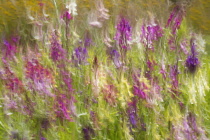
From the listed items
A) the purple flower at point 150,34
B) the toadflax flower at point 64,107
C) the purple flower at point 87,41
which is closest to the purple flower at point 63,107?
Result: the toadflax flower at point 64,107

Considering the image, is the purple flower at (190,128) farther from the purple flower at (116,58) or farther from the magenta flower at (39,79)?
the magenta flower at (39,79)

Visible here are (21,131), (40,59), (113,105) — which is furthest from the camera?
(40,59)

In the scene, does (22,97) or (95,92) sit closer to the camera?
(95,92)

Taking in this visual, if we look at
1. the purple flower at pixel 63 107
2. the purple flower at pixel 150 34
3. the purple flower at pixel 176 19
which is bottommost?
the purple flower at pixel 63 107

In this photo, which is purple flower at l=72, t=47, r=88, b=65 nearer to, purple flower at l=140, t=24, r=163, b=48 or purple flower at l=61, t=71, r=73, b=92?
purple flower at l=61, t=71, r=73, b=92

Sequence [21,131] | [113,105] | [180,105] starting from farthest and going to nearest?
[180,105], [113,105], [21,131]

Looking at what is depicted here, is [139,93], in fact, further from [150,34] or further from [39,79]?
[39,79]

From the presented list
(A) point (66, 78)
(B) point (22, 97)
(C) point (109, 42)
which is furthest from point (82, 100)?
(C) point (109, 42)

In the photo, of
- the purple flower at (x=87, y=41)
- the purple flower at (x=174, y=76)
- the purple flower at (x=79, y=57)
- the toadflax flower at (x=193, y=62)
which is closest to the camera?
the toadflax flower at (x=193, y=62)

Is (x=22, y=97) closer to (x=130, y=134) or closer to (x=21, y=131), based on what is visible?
(x=21, y=131)
